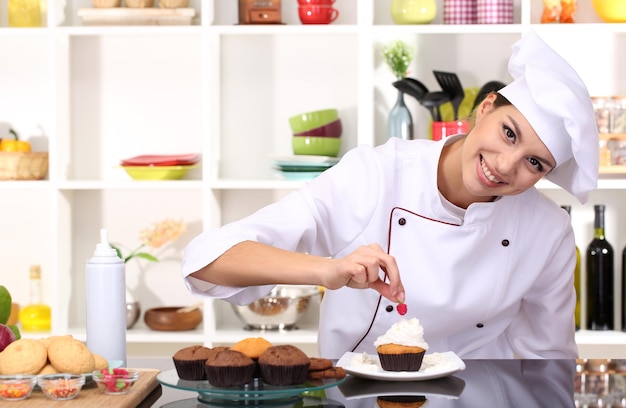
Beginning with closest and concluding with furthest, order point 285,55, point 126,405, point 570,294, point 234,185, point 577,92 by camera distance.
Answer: point 126,405, point 577,92, point 570,294, point 234,185, point 285,55

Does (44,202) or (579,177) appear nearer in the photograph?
(579,177)

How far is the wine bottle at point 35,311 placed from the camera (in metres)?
3.38

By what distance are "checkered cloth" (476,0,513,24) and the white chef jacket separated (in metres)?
1.41

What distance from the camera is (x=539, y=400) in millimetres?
1283

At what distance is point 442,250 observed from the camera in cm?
187

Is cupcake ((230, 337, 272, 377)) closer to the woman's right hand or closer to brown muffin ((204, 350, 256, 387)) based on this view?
brown muffin ((204, 350, 256, 387))

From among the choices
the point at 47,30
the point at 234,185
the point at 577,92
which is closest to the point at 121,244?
the point at 234,185

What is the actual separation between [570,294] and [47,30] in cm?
212

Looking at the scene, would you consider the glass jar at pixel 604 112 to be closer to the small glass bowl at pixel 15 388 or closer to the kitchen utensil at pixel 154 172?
the kitchen utensil at pixel 154 172

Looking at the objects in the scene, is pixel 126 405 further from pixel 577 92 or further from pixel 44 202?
pixel 44 202

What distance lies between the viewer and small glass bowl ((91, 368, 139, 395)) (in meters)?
1.28

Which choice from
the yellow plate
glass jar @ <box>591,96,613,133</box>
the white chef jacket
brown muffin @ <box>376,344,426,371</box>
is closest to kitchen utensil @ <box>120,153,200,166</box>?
the yellow plate

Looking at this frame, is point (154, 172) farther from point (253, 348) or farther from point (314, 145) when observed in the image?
point (253, 348)

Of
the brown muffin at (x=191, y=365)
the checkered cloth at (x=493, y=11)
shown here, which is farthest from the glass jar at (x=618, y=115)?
the brown muffin at (x=191, y=365)
